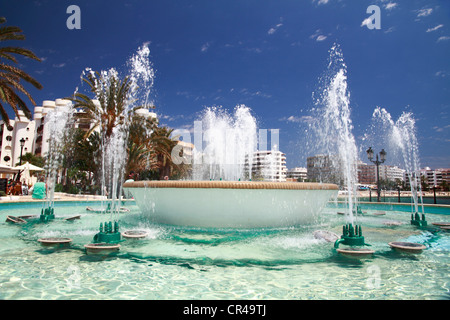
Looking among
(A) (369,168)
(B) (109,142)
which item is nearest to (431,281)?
(B) (109,142)

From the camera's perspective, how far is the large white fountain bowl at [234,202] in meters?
5.87

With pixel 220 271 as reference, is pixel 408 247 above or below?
above

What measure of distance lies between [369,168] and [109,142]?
131 m

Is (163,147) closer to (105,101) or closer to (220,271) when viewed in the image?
(105,101)

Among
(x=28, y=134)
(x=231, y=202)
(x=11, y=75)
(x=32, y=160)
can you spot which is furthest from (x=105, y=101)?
(x=28, y=134)

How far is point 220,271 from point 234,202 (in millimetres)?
2534

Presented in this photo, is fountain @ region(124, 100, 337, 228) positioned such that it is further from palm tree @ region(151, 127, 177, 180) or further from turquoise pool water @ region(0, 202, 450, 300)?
palm tree @ region(151, 127, 177, 180)

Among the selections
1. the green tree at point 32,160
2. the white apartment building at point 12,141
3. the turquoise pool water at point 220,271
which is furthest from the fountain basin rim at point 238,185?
the white apartment building at point 12,141

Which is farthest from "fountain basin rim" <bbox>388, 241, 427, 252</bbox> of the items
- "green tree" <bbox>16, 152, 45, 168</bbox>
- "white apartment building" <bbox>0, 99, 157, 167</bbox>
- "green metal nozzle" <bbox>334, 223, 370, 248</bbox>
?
"white apartment building" <bbox>0, 99, 157, 167</bbox>

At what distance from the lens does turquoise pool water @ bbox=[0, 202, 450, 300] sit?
2.76 metres

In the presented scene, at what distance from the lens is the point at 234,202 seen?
5941mm

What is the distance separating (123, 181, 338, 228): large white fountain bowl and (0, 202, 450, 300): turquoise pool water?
0.68 meters

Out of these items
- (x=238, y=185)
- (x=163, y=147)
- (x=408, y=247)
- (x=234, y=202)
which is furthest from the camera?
(x=163, y=147)

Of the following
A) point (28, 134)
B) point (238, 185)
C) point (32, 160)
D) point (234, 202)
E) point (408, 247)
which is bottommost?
point (408, 247)
